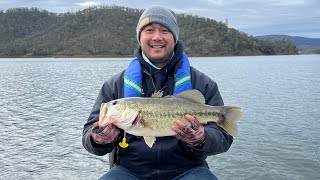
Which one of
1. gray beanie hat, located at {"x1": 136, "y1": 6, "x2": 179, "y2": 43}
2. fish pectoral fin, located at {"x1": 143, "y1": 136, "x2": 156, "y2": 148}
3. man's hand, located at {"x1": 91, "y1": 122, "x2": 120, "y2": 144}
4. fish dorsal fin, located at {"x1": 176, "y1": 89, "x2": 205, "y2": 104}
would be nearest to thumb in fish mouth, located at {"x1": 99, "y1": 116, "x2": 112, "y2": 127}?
man's hand, located at {"x1": 91, "y1": 122, "x2": 120, "y2": 144}

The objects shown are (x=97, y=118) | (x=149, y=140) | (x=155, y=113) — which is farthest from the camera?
(x=97, y=118)

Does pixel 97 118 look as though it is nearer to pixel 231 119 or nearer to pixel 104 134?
pixel 104 134

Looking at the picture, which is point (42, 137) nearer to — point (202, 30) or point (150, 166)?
point (150, 166)

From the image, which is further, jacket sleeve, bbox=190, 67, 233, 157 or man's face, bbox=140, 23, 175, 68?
man's face, bbox=140, 23, 175, 68

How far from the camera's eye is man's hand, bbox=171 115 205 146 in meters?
4.45

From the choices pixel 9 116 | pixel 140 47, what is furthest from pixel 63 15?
pixel 140 47

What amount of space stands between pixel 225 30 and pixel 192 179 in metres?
160

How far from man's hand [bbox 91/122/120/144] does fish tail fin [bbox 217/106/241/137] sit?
1359 mm

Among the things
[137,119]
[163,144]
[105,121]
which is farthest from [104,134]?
[163,144]

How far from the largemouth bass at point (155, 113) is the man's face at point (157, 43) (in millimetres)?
855

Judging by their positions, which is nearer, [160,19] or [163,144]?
[163,144]

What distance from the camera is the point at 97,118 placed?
5.19m

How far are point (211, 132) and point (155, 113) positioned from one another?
86cm

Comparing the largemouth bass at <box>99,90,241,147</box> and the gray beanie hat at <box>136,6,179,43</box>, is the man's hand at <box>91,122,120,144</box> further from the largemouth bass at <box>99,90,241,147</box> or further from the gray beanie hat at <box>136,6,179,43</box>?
the gray beanie hat at <box>136,6,179,43</box>
